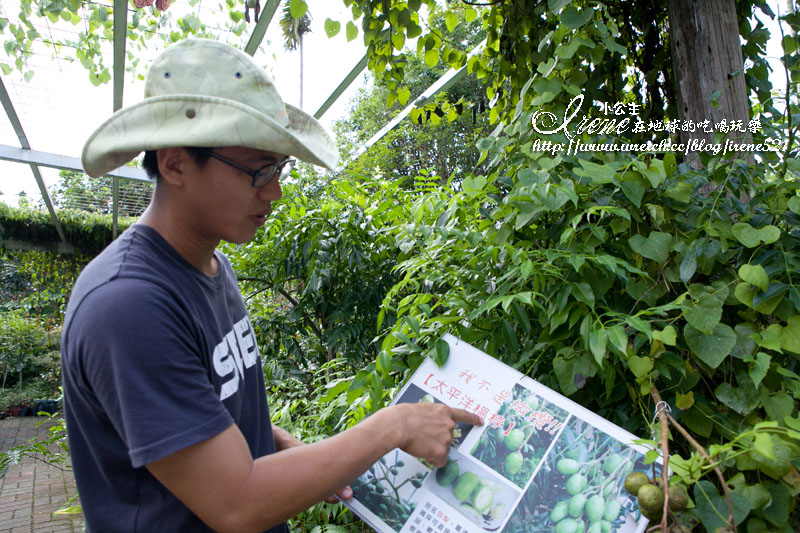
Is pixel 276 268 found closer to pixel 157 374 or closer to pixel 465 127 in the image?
pixel 157 374

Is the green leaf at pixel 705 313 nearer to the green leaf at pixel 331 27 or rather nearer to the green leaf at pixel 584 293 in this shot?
the green leaf at pixel 584 293

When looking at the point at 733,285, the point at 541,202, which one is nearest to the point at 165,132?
the point at 541,202

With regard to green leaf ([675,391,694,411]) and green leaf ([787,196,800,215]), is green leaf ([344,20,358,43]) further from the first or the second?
green leaf ([675,391,694,411])

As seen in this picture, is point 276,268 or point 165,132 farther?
point 276,268

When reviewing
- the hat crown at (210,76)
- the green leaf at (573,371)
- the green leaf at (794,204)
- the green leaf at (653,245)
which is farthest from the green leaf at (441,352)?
the green leaf at (794,204)

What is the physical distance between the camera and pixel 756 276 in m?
1.08

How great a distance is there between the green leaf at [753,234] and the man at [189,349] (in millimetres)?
672

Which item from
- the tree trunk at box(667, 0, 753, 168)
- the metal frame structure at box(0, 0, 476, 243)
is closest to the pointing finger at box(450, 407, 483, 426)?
the tree trunk at box(667, 0, 753, 168)

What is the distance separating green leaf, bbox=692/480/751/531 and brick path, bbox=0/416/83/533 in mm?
5029

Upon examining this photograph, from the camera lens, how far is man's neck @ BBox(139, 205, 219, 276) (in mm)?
1079

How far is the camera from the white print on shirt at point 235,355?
1.06 meters

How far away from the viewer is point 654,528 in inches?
35.3

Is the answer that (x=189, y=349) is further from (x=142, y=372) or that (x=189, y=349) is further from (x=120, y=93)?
(x=120, y=93)

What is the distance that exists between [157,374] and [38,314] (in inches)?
664
